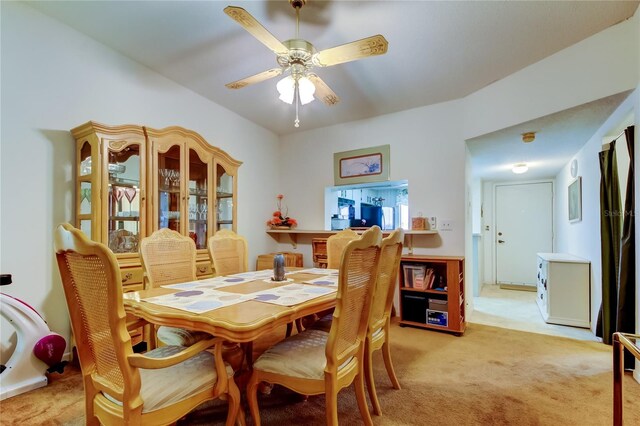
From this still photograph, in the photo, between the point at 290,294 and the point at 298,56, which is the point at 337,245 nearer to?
the point at 290,294

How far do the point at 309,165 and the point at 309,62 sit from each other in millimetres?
2406

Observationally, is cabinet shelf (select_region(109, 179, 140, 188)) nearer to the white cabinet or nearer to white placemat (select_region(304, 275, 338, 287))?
white placemat (select_region(304, 275, 338, 287))

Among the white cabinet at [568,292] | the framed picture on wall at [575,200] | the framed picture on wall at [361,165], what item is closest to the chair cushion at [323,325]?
the framed picture on wall at [361,165]

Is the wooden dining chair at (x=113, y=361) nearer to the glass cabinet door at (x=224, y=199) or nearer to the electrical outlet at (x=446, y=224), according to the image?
the glass cabinet door at (x=224, y=199)

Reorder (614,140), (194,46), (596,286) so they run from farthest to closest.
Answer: (596,286), (614,140), (194,46)

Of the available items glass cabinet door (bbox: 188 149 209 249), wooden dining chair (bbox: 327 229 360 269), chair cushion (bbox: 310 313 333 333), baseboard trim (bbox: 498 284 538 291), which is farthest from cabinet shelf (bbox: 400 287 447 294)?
baseboard trim (bbox: 498 284 538 291)

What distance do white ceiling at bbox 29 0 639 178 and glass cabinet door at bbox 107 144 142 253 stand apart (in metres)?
0.92

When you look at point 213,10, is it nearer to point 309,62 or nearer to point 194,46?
point 194,46

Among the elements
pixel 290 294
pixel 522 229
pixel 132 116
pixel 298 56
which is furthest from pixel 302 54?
pixel 522 229

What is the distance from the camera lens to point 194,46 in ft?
8.18

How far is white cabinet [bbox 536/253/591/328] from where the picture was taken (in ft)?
10.6

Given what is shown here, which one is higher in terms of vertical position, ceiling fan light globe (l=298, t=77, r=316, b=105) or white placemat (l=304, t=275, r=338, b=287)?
ceiling fan light globe (l=298, t=77, r=316, b=105)

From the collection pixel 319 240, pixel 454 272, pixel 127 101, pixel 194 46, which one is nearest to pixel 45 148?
pixel 127 101

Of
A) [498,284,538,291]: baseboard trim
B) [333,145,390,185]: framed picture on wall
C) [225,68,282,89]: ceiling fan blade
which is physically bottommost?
[498,284,538,291]: baseboard trim
